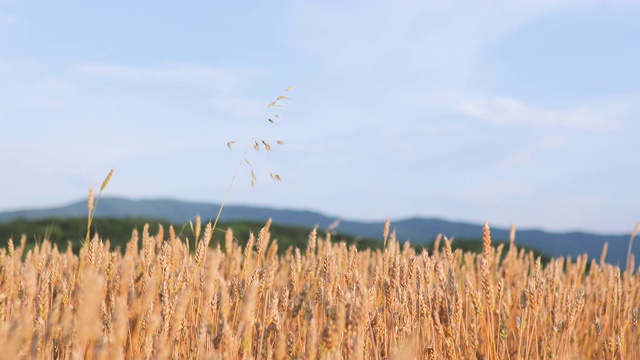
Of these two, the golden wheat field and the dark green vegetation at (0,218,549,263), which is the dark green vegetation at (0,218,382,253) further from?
the golden wheat field

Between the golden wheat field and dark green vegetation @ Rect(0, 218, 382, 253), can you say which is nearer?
the golden wheat field

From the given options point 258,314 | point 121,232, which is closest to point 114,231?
point 121,232

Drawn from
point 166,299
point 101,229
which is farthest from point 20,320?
point 101,229

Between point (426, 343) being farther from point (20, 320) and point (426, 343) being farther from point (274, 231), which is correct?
point (274, 231)

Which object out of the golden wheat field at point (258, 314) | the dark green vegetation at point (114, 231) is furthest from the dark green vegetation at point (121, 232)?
the golden wheat field at point (258, 314)

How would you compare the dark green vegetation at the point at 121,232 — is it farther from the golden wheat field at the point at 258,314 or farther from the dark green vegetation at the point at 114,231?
the golden wheat field at the point at 258,314

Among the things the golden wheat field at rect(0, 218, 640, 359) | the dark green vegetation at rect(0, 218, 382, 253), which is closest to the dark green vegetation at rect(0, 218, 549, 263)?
the dark green vegetation at rect(0, 218, 382, 253)

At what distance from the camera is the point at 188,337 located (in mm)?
2717

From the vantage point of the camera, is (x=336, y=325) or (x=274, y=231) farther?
(x=274, y=231)

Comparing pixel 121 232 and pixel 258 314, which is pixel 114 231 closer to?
pixel 121 232

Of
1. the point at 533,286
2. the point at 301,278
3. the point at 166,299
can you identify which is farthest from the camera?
the point at 301,278

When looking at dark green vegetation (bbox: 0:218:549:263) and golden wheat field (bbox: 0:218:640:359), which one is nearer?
golden wheat field (bbox: 0:218:640:359)

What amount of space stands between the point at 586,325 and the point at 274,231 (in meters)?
8.91

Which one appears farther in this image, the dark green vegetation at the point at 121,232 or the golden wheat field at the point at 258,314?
the dark green vegetation at the point at 121,232
